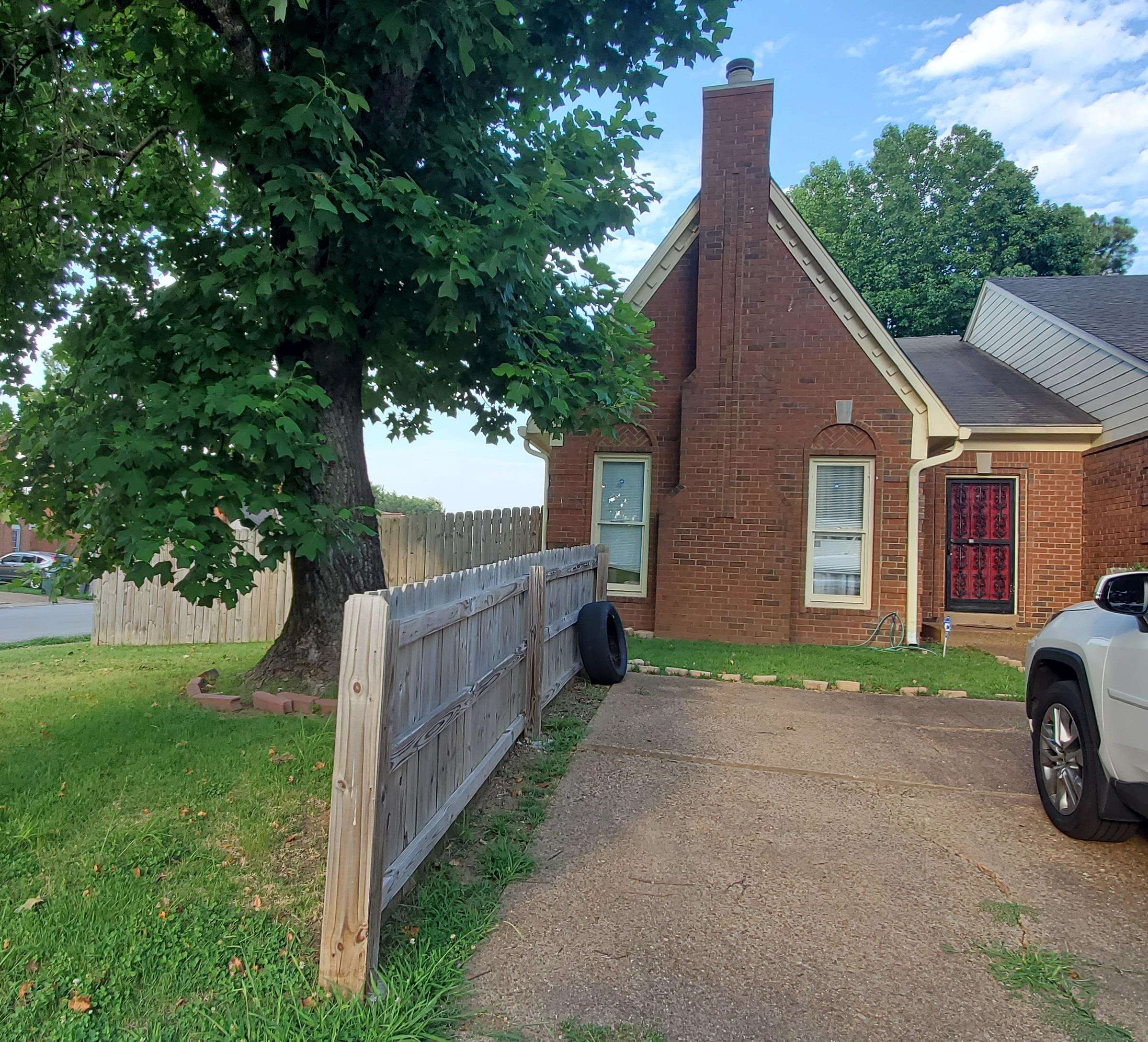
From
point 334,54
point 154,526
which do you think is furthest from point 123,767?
point 334,54

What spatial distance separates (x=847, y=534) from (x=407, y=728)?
9.02 meters

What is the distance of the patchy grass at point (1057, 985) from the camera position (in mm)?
2580

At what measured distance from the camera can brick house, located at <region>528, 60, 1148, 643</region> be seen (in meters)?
10.5

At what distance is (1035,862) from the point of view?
3912 mm

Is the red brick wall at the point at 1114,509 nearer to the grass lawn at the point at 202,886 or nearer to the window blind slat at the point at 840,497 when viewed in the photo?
the window blind slat at the point at 840,497

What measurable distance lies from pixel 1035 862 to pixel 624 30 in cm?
618

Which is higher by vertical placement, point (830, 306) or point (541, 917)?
point (830, 306)

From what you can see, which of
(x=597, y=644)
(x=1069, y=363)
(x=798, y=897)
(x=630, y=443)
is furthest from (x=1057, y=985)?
(x=1069, y=363)

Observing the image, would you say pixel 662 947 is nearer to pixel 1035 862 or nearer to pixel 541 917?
pixel 541 917

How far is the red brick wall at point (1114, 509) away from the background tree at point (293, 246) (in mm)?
7695

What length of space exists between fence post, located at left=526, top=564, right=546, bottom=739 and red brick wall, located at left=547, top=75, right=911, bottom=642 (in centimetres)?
553

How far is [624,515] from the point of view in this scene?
11531 millimetres

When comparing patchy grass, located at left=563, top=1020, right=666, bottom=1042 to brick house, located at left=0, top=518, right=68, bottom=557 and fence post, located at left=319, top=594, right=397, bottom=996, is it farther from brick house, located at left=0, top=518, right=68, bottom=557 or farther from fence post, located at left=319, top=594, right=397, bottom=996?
brick house, located at left=0, top=518, right=68, bottom=557

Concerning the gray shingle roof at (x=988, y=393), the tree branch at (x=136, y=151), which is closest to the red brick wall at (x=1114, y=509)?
the gray shingle roof at (x=988, y=393)
